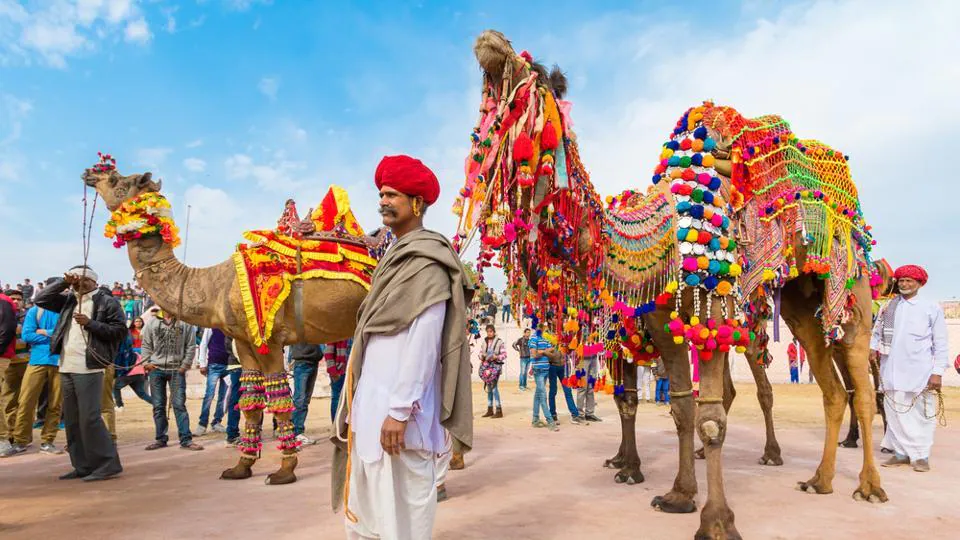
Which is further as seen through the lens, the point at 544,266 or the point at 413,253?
the point at 544,266

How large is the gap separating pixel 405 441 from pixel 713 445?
2.45m

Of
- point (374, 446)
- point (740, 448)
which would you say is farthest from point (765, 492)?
point (374, 446)

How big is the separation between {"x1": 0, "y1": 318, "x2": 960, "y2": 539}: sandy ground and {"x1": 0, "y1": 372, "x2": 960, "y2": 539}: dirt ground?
1 centimetres

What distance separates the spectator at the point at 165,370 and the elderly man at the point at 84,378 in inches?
67.2

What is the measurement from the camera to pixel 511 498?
16.8 feet

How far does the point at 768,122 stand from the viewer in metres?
5.22

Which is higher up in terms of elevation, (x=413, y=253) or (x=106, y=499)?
(x=413, y=253)

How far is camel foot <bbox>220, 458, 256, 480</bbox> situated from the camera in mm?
6008

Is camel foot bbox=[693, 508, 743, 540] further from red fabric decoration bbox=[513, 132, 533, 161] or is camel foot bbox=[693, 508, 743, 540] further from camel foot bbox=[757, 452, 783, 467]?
camel foot bbox=[757, 452, 783, 467]

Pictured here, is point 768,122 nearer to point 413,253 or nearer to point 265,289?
point 413,253

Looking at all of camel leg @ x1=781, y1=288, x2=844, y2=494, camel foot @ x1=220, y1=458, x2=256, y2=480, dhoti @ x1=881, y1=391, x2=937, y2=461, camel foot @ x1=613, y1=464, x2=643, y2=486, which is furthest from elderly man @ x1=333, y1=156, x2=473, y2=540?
dhoti @ x1=881, y1=391, x2=937, y2=461

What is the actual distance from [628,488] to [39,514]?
4.80 m

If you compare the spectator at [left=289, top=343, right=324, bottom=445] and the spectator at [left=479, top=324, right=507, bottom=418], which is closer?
the spectator at [left=289, top=343, right=324, bottom=445]

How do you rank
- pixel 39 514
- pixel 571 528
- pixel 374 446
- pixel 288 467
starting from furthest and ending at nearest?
pixel 288 467 < pixel 39 514 < pixel 571 528 < pixel 374 446
